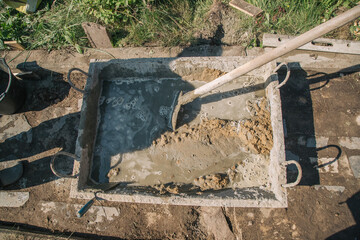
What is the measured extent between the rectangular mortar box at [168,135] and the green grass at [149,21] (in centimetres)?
72

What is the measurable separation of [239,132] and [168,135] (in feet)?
2.85

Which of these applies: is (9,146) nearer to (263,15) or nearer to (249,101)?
(249,101)

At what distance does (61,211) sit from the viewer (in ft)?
9.17

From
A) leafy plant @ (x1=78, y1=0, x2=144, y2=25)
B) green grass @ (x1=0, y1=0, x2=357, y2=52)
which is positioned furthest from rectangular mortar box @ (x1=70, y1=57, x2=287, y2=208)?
leafy plant @ (x1=78, y1=0, x2=144, y2=25)

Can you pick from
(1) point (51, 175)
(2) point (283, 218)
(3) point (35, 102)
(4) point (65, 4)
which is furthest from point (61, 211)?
(4) point (65, 4)

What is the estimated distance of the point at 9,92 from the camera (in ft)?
9.70

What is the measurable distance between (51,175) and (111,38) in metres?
2.16

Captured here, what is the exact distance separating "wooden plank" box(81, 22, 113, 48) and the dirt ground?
176 mm

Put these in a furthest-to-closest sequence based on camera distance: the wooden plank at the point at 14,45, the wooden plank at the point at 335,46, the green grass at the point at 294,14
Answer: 1. the wooden plank at the point at 14,45
2. the green grass at the point at 294,14
3. the wooden plank at the point at 335,46

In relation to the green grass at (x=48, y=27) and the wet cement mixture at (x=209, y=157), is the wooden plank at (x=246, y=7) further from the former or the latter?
the green grass at (x=48, y=27)

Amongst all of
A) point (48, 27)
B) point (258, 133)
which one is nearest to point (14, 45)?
point (48, 27)

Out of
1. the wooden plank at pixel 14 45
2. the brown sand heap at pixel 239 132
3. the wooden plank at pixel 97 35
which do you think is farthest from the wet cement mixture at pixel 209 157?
the wooden plank at pixel 14 45

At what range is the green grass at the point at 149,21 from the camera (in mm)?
3230

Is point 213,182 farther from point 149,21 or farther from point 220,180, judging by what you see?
point 149,21
